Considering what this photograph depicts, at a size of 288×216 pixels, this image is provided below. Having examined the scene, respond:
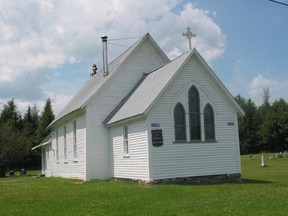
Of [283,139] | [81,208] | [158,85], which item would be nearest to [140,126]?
[158,85]

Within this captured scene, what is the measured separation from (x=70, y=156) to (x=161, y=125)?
11341 millimetres

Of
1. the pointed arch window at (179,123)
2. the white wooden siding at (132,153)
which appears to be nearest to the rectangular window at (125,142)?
the white wooden siding at (132,153)

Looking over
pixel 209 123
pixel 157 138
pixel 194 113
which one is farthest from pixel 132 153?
pixel 209 123

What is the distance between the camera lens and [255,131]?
304 ft

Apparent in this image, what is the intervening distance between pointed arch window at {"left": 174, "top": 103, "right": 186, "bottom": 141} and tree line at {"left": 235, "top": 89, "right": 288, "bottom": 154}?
6756cm

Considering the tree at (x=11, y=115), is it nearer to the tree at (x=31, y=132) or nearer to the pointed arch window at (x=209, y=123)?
the tree at (x=31, y=132)

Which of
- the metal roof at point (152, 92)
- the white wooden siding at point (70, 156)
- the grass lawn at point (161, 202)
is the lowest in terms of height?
the grass lawn at point (161, 202)

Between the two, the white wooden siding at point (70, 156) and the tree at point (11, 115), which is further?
the tree at point (11, 115)

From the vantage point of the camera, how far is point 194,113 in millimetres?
21188

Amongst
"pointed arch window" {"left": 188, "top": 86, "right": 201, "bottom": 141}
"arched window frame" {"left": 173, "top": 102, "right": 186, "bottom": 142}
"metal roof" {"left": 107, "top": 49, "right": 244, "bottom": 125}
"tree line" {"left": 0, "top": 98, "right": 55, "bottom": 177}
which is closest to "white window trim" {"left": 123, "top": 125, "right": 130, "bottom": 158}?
"metal roof" {"left": 107, "top": 49, "right": 244, "bottom": 125}

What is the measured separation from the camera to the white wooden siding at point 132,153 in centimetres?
2022

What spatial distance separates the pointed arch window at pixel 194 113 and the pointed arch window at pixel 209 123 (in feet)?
1.54

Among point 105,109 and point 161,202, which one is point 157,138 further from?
point 105,109

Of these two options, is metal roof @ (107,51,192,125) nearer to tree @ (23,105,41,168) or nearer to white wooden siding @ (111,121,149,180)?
white wooden siding @ (111,121,149,180)
